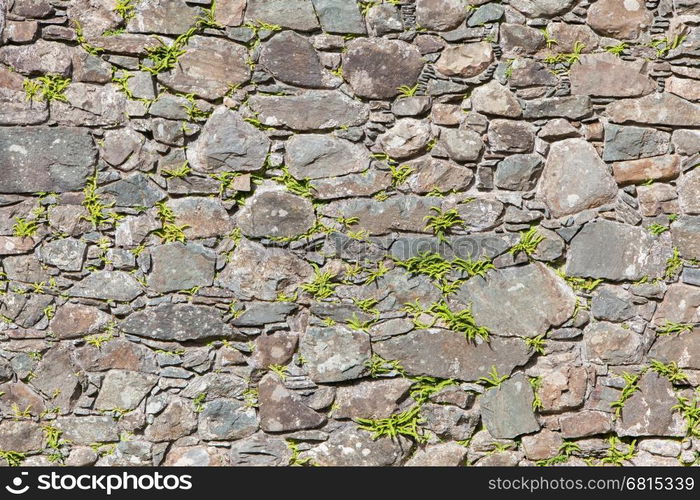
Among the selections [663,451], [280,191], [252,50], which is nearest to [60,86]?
[252,50]

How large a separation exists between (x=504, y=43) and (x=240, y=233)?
142 centimetres

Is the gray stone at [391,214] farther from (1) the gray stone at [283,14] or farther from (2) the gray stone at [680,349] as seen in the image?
(2) the gray stone at [680,349]

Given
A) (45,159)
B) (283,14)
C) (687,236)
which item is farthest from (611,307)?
(45,159)

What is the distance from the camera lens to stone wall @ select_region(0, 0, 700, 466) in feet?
9.73

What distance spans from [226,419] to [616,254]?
72.0 inches

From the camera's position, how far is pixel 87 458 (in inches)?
116

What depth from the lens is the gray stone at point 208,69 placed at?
9.80ft

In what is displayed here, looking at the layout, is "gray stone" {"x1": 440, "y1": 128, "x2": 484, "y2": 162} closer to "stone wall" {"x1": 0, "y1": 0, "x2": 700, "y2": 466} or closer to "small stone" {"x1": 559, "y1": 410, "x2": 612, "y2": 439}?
"stone wall" {"x1": 0, "y1": 0, "x2": 700, "y2": 466}

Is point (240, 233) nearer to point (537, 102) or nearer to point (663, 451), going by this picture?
point (537, 102)

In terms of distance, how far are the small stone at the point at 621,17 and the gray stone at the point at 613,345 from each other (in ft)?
4.25

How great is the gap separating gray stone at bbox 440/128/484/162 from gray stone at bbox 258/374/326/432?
1.25m

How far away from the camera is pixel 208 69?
299 centimetres

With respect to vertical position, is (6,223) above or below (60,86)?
below

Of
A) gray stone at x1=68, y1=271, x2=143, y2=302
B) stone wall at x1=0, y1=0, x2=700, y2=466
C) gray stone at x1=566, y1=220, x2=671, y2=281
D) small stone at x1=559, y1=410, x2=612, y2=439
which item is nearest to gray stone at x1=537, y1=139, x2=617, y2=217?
stone wall at x1=0, y1=0, x2=700, y2=466
